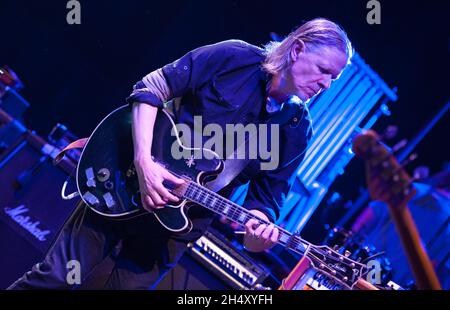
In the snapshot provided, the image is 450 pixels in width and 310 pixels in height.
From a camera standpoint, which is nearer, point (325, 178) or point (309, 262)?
point (309, 262)

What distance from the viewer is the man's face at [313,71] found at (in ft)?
8.01

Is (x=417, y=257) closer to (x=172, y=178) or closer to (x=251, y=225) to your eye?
(x=251, y=225)

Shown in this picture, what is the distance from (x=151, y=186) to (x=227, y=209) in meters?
0.44

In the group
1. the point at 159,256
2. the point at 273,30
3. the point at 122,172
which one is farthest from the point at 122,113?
the point at 273,30

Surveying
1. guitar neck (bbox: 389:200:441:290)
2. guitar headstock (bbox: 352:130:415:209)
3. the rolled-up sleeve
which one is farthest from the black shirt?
guitar neck (bbox: 389:200:441:290)

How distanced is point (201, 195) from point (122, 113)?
59 centimetres

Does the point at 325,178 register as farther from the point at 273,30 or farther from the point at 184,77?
the point at 184,77

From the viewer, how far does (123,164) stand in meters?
2.45

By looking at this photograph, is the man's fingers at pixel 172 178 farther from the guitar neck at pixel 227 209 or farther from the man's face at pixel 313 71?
the man's face at pixel 313 71

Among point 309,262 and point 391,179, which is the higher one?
point 391,179

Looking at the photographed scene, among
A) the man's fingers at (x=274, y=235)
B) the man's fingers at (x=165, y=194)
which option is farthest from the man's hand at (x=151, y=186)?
the man's fingers at (x=274, y=235)

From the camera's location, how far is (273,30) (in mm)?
3861

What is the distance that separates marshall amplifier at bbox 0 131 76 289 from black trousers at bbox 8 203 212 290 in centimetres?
88

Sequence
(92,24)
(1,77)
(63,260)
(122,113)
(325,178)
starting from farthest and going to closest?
(92,24)
(325,178)
(1,77)
(122,113)
(63,260)
